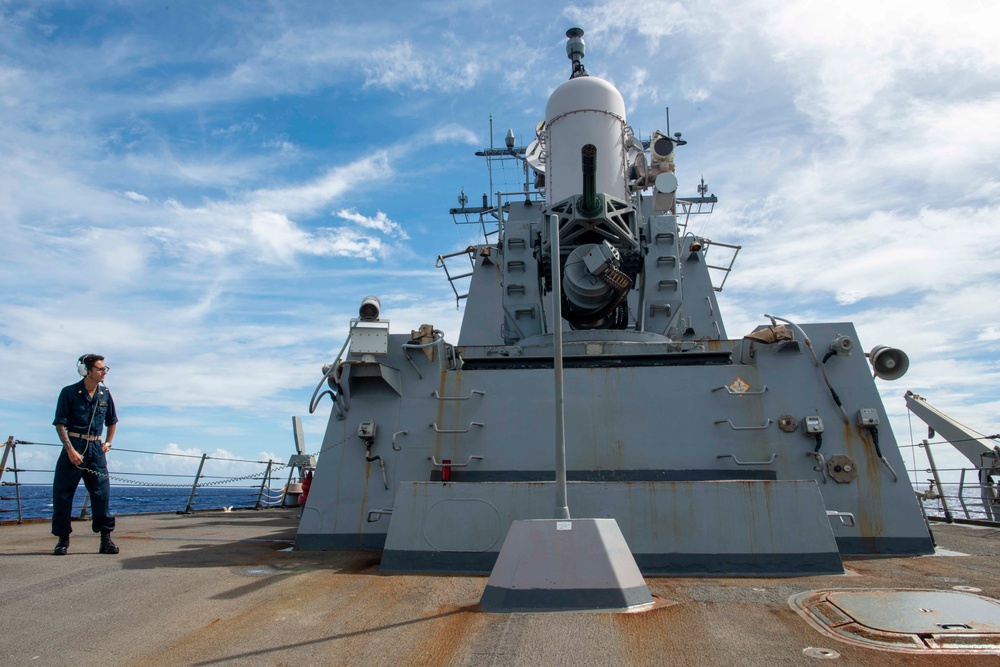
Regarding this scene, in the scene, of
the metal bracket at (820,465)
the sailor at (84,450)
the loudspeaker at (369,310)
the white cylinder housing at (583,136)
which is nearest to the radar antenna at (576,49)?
the white cylinder housing at (583,136)

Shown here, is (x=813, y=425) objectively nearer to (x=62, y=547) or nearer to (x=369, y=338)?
(x=369, y=338)

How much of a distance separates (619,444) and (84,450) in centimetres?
471

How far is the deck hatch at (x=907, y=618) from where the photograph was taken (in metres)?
2.75

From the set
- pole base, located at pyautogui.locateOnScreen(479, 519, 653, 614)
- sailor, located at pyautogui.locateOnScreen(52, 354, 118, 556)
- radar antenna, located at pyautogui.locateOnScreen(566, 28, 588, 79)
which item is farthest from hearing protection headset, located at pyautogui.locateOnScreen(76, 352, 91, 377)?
radar antenna, located at pyautogui.locateOnScreen(566, 28, 588, 79)

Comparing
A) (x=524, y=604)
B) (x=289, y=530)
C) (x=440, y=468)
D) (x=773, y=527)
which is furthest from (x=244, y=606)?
(x=289, y=530)

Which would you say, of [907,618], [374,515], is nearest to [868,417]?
[907,618]

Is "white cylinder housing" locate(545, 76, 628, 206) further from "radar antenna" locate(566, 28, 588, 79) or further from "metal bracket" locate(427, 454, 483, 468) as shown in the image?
"metal bracket" locate(427, 454, 483, 468)

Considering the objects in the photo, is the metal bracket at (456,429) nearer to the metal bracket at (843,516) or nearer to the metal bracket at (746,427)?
the metal bracket at (746,427)

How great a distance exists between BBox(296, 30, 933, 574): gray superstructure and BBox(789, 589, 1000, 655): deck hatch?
3.04 feet

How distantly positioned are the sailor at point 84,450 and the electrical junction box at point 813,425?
6153 millimetres

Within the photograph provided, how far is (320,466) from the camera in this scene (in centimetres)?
638

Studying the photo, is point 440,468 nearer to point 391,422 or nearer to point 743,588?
point 391,422

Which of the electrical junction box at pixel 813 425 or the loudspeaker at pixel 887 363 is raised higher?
the loudspeaker at pixel 887 363

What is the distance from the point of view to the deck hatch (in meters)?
2.75
